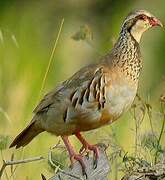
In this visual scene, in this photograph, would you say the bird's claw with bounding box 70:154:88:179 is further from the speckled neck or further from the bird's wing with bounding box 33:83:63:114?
the speckled neck

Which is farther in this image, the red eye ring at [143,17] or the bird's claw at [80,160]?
the red eye ring at [143,17]

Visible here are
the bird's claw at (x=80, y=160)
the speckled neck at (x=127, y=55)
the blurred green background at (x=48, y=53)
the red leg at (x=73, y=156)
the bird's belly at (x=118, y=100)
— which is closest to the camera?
the bird's claw at (x=80, y=160)

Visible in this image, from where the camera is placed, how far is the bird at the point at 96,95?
4.78 meters

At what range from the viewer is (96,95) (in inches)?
189

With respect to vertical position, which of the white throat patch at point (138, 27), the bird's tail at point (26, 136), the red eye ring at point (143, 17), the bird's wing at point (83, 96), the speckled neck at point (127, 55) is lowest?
the bird's tail at point (26, 136)

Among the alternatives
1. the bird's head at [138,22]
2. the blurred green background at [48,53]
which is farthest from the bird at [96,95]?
the blurred green background at [48,53]

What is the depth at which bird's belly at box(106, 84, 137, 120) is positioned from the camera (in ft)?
15.6

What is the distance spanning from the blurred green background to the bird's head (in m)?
0.29

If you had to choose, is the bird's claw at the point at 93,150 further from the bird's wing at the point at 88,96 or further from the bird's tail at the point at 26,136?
the bird's tail at the point at 26,136

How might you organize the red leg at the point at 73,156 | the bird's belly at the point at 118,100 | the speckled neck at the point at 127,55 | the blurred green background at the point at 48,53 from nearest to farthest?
the red leg at the point at 73,156 < the bird's belly at the point at 118,100 < the speckled neck at the point at 127,55 < the blurred green background at the point at 48,53

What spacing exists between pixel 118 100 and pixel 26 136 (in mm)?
614

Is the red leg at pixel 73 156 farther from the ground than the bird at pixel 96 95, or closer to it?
closer to it

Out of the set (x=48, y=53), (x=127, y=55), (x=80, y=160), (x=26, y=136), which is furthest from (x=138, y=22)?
(x=48, y=53)

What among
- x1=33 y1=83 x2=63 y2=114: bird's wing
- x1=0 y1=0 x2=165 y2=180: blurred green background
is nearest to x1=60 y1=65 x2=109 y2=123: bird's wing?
x1=33 y1=83 x2=63 y2=114: bird's wing
